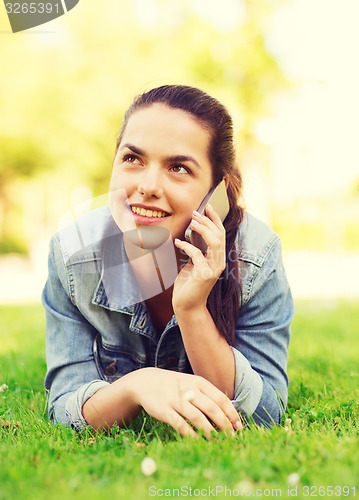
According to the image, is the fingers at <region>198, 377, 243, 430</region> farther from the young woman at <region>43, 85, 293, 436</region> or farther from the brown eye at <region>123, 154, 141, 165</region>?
the brown eye at <region>123, 154, 141, 165</region>

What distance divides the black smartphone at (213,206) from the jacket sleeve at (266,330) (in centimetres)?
26

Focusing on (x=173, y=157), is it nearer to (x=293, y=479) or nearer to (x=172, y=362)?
(x=172, y=362)

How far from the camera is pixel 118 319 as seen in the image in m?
2.68

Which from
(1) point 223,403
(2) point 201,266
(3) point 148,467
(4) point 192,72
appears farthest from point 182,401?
(4) point 192,72

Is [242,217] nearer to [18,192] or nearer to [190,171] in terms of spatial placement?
[190,171]

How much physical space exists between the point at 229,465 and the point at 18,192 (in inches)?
713

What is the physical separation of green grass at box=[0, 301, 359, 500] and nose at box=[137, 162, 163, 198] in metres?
0.98

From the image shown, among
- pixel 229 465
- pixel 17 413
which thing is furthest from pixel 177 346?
pixel 229 465

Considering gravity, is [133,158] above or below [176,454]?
above

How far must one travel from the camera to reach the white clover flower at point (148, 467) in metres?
1.74

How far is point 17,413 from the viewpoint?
8.50 feet

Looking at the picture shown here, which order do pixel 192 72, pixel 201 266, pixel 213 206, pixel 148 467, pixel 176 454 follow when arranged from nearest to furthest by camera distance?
pixel 148 467 → pixel 176 454 → pixel 201 266 → pixel 213 206 → pixel 192 72

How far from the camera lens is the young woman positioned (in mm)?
2359

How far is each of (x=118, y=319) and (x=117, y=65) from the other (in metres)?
11.0
